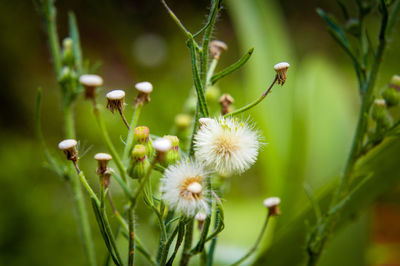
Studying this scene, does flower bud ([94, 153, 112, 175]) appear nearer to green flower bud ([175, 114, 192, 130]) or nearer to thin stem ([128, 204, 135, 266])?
thin stem ([128, 204, 135, 266])

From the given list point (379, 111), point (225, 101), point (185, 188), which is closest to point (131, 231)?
point (185, 188)

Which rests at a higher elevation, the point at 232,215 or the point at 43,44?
the point at 43,44

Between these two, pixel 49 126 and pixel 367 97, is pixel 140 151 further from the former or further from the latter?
pixel 49 126

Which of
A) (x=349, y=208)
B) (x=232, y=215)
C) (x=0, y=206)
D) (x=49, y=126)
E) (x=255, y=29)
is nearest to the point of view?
(x=349, y=208)

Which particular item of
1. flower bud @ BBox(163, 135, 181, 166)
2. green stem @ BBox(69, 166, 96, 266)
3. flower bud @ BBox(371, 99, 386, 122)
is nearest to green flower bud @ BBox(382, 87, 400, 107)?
flower bud @ BBox(371, 99, 386, 122)

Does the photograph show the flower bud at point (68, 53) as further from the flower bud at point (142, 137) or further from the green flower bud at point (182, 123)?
the flower bud at point (142, 137)

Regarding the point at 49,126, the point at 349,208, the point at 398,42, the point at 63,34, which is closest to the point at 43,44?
the point at 63,34

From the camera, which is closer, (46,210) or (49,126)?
(46,210)
